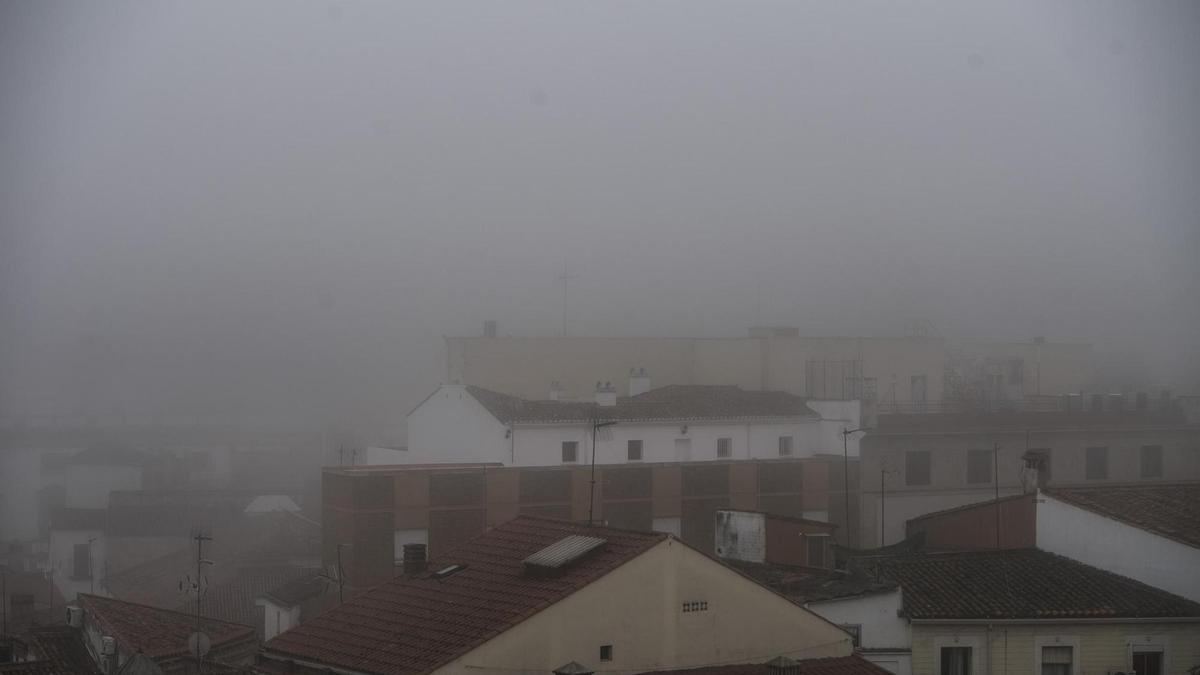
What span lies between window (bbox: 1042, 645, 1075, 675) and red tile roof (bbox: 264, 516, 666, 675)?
15.7 feet

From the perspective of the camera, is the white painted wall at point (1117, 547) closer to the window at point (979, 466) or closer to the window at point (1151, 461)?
the window at point (979, 466)

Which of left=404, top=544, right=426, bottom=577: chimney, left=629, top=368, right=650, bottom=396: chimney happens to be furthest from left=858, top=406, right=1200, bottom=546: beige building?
left=404, top=544, right=426, bottom=577: chimney

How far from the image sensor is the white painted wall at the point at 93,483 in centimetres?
4425

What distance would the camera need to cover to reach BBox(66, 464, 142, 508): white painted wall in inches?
1742

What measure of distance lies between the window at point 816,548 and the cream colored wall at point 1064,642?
3.69m

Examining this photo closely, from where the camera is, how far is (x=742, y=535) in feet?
61.6

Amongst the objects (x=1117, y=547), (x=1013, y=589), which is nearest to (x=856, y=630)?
(x=1013, y=589)

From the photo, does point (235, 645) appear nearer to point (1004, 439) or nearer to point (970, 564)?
point (970, 564)

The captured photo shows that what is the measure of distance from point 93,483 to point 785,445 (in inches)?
910

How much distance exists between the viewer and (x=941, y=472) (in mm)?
31328

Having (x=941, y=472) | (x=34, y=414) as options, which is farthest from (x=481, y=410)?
(x=34, y=414)

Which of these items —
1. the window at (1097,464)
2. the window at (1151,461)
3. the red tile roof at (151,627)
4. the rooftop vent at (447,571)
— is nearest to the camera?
the rooftop vent at (447,571)

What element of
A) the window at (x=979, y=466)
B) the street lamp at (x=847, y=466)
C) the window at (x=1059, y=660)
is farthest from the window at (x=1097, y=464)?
the window at (x=1059, y=660)

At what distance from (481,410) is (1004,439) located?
11538 mm
